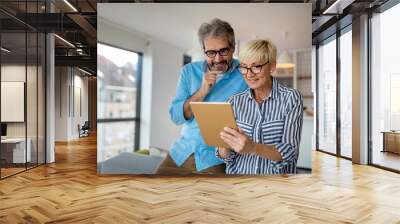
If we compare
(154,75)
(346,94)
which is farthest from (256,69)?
(346,94)

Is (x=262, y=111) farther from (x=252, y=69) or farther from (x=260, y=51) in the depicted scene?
(x=260, y=51)

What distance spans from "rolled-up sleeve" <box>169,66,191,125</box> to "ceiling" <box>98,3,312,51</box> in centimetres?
35

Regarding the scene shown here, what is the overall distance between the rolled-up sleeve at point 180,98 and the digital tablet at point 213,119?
180 mm

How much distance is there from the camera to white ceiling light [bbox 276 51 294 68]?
4.77 meters

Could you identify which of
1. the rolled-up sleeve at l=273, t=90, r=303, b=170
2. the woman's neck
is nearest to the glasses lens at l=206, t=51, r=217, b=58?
the woman's neck

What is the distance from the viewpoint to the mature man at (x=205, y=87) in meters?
4.75

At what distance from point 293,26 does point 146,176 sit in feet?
8.67

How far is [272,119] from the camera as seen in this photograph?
4789mm

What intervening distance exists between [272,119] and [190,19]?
1.55m

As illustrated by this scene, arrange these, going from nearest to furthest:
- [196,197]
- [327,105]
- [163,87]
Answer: [196,197] < [163,87] < [327,105]

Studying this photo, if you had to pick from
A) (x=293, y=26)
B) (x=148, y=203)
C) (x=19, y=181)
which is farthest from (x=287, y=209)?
(x=19, y=181)

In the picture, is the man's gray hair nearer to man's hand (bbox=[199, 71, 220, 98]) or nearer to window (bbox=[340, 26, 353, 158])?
man's hand (bbox=[199, 71, 220, 98])

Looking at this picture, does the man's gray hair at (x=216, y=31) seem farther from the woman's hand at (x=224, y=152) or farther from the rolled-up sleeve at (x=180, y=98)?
the woman's hand at (x=224, y=152)

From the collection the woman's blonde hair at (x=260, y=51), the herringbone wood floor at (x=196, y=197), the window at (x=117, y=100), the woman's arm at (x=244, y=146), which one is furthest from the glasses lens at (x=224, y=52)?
the herringbone wood floor at (x=196, y=197)
